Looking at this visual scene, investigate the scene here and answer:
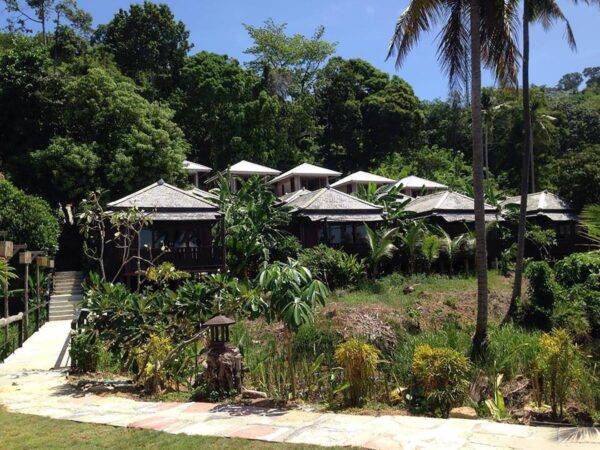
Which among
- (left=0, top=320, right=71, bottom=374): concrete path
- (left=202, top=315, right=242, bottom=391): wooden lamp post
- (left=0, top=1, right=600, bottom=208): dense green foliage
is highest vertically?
(left=0, top=1, right=600, bottom=208): dense green foliage

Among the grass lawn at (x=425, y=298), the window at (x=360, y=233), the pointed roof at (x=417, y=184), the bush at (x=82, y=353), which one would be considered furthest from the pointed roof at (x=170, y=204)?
the pointed roof at (x=417, y=184)

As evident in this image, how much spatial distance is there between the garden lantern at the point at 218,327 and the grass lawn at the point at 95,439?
209cm

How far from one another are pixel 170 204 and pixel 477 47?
1183 centimetres

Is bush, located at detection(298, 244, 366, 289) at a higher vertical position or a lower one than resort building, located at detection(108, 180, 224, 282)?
lower

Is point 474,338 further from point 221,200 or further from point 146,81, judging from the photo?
point 146,81

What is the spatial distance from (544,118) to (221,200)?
85.9 feet

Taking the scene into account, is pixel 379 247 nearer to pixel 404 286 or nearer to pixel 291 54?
pixel 404 286

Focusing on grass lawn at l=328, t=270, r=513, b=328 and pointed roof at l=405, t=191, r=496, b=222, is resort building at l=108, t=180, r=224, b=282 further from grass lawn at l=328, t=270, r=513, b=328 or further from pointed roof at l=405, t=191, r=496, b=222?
pointed roof at l=405, t=191, r=496, b=222

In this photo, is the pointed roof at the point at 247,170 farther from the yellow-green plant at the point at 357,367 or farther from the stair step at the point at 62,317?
the yellow-green plant at the point at 357,367

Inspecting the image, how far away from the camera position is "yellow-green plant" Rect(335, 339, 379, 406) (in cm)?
707

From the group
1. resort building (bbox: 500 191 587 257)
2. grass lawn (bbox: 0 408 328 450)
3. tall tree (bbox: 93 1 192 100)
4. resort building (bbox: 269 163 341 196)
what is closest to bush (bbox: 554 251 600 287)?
resort building (bbox: 500 191 587 257)

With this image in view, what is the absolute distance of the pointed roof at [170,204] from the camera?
61.4 feet

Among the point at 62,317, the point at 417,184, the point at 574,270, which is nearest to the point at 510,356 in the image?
the point at 574,270

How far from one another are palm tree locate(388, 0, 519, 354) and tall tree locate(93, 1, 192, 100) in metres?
26.8
